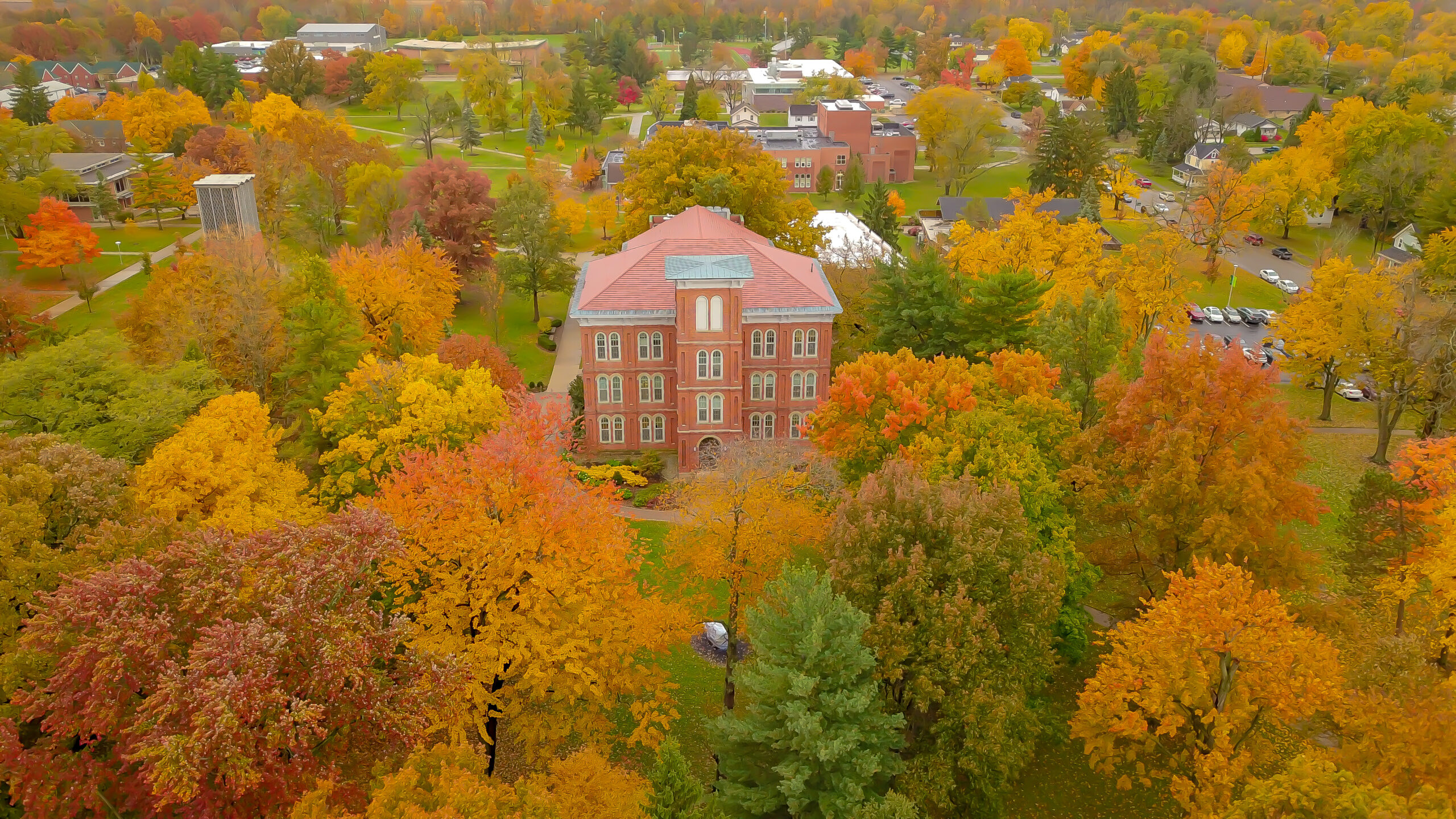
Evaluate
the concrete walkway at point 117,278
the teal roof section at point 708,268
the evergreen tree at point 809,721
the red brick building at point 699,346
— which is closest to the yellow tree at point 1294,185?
the red brick building at point 699,346

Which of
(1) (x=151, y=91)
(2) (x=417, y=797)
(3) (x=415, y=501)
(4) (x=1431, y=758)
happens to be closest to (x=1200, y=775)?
(4) (x=1431, y=758)

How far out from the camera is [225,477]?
105 feet

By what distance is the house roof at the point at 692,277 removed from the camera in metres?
46.7

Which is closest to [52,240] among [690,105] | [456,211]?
[456,211]

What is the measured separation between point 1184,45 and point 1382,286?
5526 inches

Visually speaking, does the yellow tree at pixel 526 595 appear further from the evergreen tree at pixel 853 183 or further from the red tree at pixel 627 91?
the red tree at pixel 627 91

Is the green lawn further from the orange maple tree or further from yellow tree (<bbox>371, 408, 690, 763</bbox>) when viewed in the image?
yellow tree (<bbox>371, 408, 690, 763</bbox>)

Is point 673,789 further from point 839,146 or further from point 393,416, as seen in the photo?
point 839,146

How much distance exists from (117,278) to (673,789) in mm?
70838

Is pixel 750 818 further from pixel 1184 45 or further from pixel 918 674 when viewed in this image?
pixel 1184 45

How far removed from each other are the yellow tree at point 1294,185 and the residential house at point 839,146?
3641 cm

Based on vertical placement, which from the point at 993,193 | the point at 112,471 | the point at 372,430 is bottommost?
the point at 993,193

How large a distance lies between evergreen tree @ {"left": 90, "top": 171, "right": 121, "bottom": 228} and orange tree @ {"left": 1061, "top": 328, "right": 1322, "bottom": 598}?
84231 mm

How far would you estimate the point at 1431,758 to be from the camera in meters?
20.9
